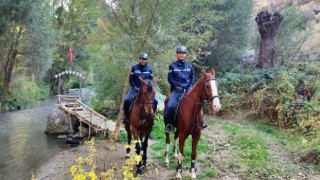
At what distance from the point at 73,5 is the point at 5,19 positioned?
523 inches

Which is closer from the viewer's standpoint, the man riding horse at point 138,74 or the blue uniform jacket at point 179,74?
the blue uniform jacket at point 179,74

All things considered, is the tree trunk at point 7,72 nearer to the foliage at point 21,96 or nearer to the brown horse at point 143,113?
the foliage at point 21,96

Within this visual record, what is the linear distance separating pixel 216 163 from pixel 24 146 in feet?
27.6

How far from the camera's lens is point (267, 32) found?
51.5 ft

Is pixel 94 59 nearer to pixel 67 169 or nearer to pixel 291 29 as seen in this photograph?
pixel 67 169

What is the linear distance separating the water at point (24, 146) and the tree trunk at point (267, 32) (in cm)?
1089

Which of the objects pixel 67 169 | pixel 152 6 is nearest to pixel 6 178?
pixel 67 169

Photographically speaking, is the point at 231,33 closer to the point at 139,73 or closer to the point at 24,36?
the point at 139,73

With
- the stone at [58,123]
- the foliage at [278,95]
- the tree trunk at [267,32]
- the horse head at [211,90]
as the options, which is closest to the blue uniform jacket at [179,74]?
the horse head at [211,90]

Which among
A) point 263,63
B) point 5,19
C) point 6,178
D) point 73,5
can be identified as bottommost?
point 6,178

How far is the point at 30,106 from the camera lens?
83.0 ft

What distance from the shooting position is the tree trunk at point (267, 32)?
1541cm

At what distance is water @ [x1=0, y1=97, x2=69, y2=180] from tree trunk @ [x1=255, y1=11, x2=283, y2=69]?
10891mm

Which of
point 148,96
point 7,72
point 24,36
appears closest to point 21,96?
point 7,72
